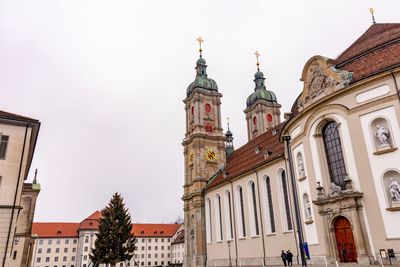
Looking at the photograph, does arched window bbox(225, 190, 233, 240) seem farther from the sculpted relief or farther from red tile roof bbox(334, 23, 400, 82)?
red tile roof bbox(334, 23, 400, 82)

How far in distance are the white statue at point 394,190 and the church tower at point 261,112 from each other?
37980 mm

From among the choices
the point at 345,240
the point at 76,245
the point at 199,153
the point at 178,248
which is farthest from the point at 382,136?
the point at 76,245

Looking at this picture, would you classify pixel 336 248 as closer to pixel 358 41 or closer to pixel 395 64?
pixel 395 64

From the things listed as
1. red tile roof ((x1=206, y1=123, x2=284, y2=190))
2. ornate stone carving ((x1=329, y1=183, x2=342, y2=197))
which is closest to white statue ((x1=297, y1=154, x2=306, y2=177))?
ornate stone carving ((x1=329, y1=183, x2=342, y2=197))

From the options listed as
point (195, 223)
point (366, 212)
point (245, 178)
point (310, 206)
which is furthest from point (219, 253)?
point (366, 212)

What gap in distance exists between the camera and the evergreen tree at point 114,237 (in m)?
43.1

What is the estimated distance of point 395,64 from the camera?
1809 cm

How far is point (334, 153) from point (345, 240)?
5.33 metres

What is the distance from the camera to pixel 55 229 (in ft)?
291

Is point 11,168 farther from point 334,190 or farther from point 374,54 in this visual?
point 374,54

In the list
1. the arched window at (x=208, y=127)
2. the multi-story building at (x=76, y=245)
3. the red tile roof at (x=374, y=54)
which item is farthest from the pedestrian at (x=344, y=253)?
the multi-story building at (x=76, y=245)

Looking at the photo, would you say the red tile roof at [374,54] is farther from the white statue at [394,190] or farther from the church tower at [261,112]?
the church tower at [261,112]

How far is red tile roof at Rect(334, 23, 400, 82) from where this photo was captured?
1916 centimetres

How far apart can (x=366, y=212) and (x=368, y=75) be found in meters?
7.89
